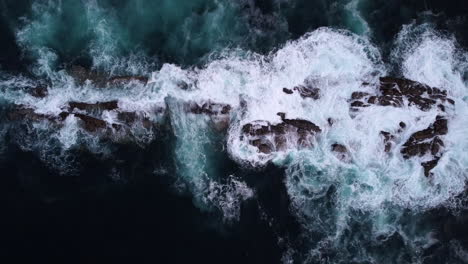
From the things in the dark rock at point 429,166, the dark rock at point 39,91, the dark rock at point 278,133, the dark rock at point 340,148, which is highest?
the dark rock at point 39,91

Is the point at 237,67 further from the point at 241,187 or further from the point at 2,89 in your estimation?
the point at 2,89

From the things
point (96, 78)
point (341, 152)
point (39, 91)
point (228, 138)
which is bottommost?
point (341, 152)

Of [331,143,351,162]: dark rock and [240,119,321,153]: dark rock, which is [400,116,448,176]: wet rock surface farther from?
[240,119,321,153]: dark rock

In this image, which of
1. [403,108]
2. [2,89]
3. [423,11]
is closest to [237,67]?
[403,108]

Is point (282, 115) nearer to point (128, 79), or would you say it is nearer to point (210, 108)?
point (210, 108)

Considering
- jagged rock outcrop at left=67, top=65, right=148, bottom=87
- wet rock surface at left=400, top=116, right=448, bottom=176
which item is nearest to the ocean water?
jagged rock outcrop at left=67, top=65, right=148, bottom=87

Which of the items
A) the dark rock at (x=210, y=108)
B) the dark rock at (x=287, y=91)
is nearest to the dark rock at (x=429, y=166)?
the dark rock at (x=287, y=91)

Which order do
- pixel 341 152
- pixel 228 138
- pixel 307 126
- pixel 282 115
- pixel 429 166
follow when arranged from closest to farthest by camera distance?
pixel 429 166, pixel 341 152, pixel 307 126, pixel 282 115, pixel 228 138

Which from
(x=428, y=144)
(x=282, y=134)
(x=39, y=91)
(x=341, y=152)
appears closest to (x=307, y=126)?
(x=282, y=134)

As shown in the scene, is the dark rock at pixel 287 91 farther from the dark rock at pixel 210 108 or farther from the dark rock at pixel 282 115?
the dark rock at pixel 210 108
